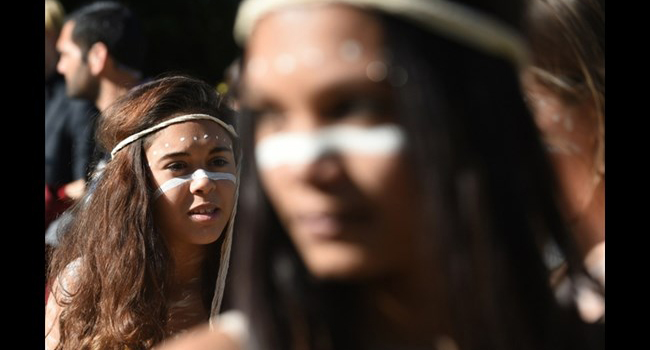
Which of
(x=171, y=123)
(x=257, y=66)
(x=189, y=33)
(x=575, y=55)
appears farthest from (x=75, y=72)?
(x=189, y=33)

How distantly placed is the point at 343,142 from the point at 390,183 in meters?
0.07

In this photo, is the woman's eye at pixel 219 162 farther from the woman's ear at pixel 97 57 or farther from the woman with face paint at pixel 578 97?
the woman's ear at pixel 97 57

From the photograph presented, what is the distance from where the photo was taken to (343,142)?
109 cm

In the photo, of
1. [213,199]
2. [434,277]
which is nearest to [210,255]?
[213,199]

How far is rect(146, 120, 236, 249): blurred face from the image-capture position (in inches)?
122

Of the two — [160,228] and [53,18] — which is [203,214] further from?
[53,18]

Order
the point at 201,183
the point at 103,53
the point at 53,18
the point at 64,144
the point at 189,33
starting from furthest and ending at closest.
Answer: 1. the point at 189,33
2. the point at 53,18
3. the point at 64,144
4. the point at 103,53
5. the point at 201,183

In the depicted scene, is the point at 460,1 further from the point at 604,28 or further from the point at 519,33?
the point at 604,28

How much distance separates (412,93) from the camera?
1.09 metres

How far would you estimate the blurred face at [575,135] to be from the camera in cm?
178

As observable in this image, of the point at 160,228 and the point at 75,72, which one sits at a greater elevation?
the point at 160,228

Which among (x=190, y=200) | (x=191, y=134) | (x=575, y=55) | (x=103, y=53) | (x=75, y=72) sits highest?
(x=575, y=55)

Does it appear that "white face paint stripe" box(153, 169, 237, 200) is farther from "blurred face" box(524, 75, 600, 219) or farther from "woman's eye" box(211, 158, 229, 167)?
"blurred face" box(524, 75, 600, 219)

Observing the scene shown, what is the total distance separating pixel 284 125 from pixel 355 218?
14 centimetres
